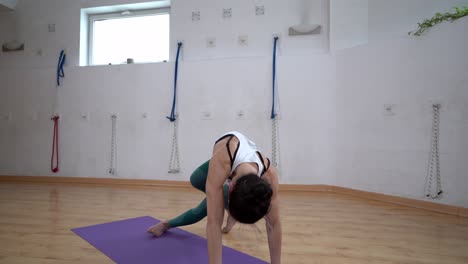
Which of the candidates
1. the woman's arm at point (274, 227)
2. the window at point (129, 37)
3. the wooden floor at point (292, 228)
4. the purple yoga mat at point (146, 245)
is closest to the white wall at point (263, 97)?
the window at point (129, 37)

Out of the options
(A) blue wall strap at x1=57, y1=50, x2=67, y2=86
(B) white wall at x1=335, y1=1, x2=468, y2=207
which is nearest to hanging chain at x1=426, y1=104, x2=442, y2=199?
(B) white wall at x1=335, y1=1, x2=468, y2=207

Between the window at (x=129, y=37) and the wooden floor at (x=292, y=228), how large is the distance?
2.20 meters

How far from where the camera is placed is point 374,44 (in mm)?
3350

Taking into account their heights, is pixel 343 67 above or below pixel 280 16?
below

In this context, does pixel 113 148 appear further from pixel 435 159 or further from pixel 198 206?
pixel 435 159

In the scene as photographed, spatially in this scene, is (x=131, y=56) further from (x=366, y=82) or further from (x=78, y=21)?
(x=366, y=82)

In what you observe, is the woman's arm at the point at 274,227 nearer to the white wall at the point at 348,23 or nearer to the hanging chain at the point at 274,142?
the hanging chain at the point at 274,142

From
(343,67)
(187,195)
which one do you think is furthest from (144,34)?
(343,67)

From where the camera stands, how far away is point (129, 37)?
477 cm

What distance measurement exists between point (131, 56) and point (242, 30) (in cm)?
181

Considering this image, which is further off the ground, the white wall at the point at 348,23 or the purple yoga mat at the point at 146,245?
the white wall at the point at 348,23

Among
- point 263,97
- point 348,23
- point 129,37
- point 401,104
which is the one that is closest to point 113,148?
point 129,37

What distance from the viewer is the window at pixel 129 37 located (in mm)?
4605

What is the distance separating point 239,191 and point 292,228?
135 centimetres
